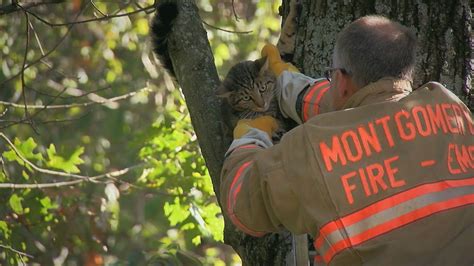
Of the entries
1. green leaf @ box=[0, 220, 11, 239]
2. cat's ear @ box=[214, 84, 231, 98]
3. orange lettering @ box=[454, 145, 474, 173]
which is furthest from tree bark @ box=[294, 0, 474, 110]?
green leaf @ box=[0, 220, 11, 239]

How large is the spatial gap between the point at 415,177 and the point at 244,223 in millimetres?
580

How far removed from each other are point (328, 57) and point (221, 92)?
1.55 feet

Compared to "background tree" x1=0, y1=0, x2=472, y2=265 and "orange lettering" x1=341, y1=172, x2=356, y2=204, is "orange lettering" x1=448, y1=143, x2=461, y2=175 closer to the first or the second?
"orange lettering" x1=341, y1=172, x2=356, y2=204

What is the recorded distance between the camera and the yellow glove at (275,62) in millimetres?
3730

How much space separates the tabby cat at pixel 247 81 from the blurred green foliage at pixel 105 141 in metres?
0.71

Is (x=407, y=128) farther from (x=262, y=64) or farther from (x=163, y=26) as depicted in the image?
(x=163, y=26)

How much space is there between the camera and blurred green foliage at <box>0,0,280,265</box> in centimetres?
621

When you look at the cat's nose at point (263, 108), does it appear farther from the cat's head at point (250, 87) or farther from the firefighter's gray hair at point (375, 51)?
the firefighter's gray hair at point (375, 51)

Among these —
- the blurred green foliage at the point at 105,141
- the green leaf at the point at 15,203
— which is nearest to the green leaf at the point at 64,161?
the blurred green foliage at the point at 105,141

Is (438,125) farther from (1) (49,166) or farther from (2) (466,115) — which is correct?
(1) (49,166)

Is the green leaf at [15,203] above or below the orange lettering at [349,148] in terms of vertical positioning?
below

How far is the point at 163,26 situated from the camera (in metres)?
4.03

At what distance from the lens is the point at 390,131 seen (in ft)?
9.61

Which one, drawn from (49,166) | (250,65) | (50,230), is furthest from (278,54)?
(50,230)
